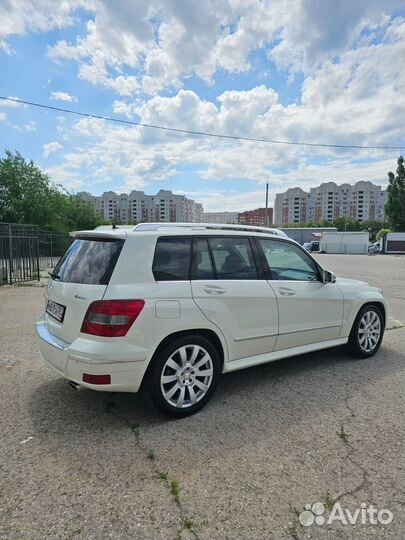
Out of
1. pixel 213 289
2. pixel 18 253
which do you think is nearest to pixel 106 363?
pixel 213 289

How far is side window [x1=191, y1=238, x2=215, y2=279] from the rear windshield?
696mm

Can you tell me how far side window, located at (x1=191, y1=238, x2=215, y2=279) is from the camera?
3285 mm

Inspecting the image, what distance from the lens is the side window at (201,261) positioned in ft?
10.8

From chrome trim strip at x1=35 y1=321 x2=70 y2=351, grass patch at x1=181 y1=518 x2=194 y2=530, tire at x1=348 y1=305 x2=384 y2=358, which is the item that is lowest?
grass patch at x1=181 y1=518 x2=194 y2=530

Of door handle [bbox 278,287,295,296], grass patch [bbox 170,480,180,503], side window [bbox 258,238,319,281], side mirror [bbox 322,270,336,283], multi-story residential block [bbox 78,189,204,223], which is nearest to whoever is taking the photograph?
grass patch [bbox 170,480,180,503]

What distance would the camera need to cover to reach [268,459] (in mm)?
2553

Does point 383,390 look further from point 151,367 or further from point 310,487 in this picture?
point 151,367

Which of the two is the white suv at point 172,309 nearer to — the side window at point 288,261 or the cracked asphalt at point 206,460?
the side window at point 288,261

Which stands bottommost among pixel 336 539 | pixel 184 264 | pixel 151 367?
pixel 336 539

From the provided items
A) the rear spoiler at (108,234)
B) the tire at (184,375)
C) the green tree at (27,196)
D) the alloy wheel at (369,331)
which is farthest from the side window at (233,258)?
the green tree at (27,196)

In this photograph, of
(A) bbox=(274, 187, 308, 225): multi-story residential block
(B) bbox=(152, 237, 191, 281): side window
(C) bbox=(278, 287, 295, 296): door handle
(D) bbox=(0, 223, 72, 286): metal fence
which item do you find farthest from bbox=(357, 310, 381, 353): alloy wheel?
(A) bbox=(274, 187, 308, 225): multi-story residential block

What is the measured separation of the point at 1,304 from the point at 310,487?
27.0 feet

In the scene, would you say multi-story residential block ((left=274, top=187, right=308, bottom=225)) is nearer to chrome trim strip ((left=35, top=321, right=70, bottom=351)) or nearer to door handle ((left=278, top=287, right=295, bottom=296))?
door handle ((left=278, top=287, right=295, bottom=296))

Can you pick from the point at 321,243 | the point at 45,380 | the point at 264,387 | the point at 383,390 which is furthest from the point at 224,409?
the point at 321,243
